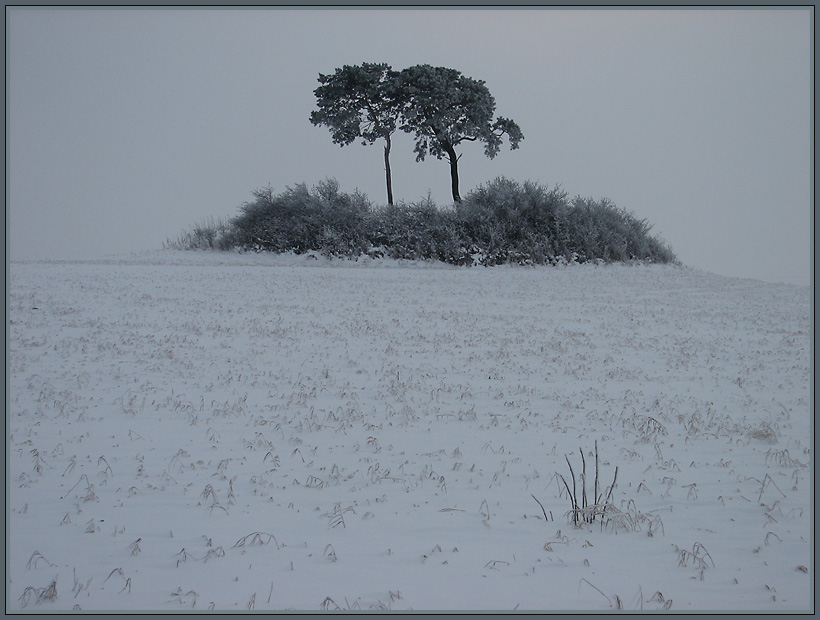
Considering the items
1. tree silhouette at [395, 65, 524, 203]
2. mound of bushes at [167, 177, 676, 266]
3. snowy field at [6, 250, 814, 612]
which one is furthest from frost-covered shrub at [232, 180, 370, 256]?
snowy field at [6, 250, 814, 612]

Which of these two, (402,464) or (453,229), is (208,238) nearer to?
(453,229)

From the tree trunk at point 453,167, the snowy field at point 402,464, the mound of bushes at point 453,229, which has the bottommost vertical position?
the snowy field at point 402,464

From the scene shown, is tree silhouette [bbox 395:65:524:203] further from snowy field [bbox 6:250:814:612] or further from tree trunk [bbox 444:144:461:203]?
snowy field [bbox 6:250:814:612]

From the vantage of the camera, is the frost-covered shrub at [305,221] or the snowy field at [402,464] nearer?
the snowy field at [402,464]

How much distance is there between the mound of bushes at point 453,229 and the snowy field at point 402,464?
1430cm

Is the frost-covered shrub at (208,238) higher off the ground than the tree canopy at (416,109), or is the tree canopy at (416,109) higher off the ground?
the tree canopy at (416,109)

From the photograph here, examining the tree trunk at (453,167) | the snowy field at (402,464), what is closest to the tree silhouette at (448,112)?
the tree trunk at (453,167)

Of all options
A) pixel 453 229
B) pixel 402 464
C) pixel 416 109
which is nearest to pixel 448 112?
pixel 416 109

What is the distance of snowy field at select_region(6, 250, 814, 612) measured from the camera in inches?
148

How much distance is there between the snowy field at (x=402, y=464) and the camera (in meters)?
3.76

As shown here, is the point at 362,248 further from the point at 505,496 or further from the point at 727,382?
the point at 505,496

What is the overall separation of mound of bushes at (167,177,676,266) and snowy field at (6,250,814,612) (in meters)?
14.3

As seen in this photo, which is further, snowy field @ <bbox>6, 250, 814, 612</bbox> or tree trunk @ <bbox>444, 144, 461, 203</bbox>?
tree trunk @ <bbox>444, 144, 461, 203</bbox>

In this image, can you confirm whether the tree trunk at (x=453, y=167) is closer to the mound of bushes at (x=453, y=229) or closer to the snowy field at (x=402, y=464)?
the mound of bushes at (x=453, y=229)
